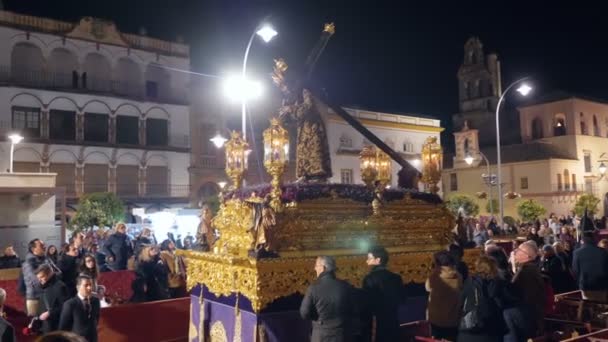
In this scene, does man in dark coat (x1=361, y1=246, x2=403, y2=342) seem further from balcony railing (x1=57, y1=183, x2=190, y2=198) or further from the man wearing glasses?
balcony railing (x1=57, y1=183, x2=190, y2=198)

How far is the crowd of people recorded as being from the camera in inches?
244

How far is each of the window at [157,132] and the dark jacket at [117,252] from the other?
22885mm

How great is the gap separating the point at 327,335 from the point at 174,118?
3253 centimetres

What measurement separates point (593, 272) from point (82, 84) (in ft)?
101

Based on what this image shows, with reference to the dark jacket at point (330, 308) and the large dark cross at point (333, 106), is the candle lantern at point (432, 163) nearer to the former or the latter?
the large dark cross at point (333, 106)

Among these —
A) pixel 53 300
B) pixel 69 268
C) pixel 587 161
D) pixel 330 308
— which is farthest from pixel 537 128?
pixel 53 300

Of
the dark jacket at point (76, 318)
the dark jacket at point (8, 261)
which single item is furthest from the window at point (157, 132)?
the dark jacket at point (76, 318)

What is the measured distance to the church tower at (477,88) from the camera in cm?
5594

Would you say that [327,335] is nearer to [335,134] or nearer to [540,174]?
[335,134]

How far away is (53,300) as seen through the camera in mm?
6945

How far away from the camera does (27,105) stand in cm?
3100

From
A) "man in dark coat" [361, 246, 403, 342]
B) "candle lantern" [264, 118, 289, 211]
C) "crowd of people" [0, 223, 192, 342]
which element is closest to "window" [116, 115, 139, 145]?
"crowd of people" [0, 223, 192, 342]

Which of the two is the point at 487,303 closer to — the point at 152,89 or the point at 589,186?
the point at 152,89

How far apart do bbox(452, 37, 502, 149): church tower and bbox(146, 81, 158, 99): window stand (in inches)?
1219
